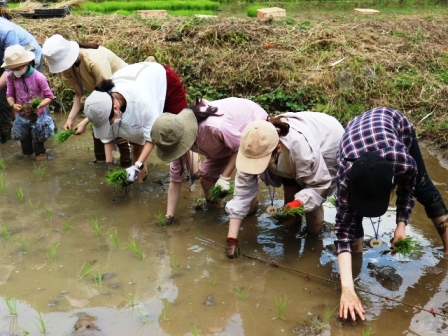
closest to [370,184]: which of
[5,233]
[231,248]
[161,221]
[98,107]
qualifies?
[231,248]

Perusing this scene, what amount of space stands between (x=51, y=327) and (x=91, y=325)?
22 cm

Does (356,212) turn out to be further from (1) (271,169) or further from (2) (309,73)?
(2) (309,73)

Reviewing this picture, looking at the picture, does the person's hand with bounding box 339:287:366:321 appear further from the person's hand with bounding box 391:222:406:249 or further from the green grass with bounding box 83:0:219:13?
the green grass with bounding box 83:0:219:13

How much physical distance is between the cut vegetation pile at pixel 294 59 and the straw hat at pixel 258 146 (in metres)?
3.10

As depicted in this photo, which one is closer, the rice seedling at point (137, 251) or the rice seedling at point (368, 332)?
the rice seedling at point (368, 332)

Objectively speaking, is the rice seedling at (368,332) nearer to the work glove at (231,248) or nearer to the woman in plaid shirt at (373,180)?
Answer: the woman in plaid shirt at (373,180)

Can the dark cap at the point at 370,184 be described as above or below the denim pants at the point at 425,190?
above

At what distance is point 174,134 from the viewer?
12.3 ft

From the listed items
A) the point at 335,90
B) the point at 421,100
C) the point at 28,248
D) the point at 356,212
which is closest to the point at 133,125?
the point at 28,248

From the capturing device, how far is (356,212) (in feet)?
9.59

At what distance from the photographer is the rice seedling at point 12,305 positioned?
327 cm

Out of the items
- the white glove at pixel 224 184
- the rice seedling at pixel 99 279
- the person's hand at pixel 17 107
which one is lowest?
the rice seedling at pixel 99 279

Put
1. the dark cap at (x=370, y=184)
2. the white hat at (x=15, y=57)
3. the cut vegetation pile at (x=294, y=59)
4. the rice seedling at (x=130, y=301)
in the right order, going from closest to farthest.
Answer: the dark cap at (x=370, y=184) → the rice seedling at (x=130, y=301) → the white hat at (x=15, y=57) → the cut vegetation pile at (x=294, y=59)

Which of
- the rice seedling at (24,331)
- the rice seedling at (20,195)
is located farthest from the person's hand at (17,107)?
the rice seedling at (24,331)
